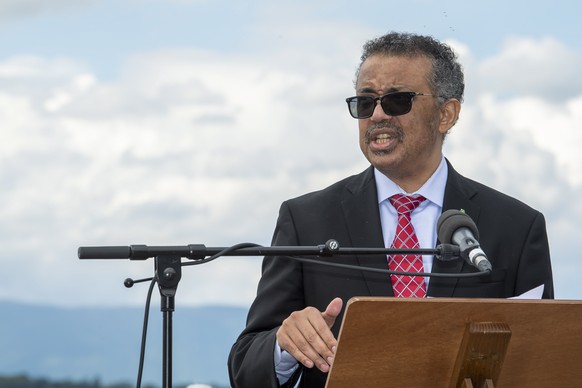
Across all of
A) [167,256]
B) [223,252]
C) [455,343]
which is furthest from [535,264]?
[167,256]

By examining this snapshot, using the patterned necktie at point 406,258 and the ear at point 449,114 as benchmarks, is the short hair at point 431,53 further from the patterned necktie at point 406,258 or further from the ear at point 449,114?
the patterned necktie at point 406,258

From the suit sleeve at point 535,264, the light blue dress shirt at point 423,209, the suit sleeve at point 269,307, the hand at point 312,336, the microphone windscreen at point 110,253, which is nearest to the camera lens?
the microphone windscreen at point 110,253

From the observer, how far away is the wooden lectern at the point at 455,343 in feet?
10.3

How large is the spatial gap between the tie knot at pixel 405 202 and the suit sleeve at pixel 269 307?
0.50 metres

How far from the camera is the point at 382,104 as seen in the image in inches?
195

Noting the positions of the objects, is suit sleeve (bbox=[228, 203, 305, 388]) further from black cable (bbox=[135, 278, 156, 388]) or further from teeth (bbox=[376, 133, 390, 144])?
black cable (bbox=[135, 278, 156, 388])

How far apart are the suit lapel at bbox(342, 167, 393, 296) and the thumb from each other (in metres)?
1.10

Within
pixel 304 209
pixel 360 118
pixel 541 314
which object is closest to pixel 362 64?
pixel 360 118

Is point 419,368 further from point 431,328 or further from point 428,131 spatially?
point 428,131

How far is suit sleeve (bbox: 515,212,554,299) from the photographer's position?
4.80 m

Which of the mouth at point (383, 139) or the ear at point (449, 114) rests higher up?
the ear at point (449, 114)

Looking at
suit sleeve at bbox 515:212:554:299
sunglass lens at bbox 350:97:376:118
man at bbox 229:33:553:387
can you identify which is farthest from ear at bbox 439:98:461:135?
suit sleeve at bbox 515:212:554:299

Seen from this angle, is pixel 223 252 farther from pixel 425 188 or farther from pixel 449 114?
pixel 449 114

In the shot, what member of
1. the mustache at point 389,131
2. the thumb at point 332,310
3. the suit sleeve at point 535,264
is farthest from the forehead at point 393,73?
the thumb at point 332,310
